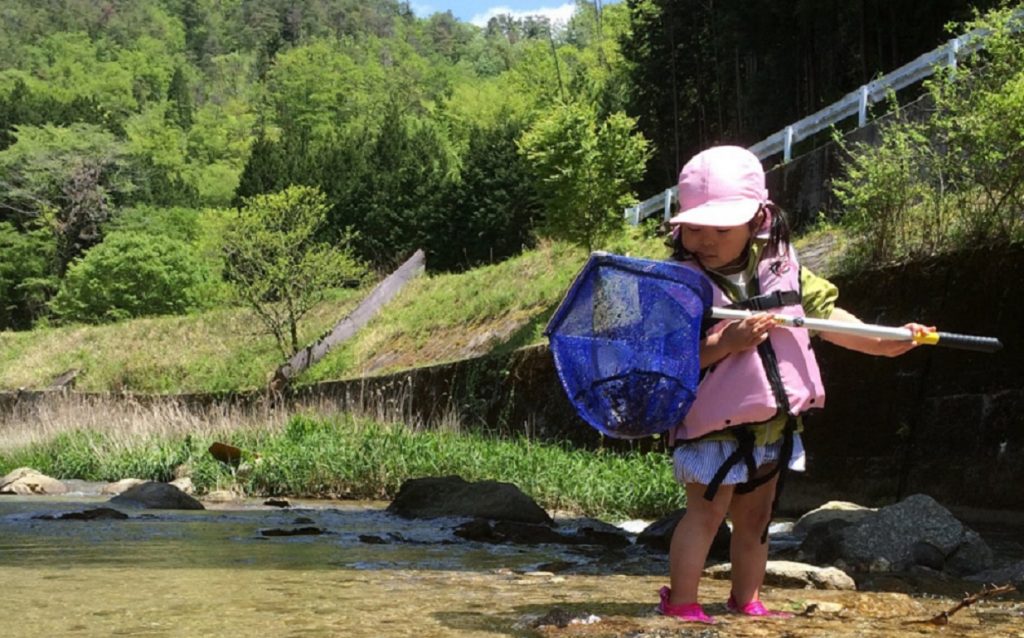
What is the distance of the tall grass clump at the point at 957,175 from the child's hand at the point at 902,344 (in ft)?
17.7

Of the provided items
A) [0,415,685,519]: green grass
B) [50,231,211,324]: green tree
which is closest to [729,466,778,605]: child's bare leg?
[0,415,685,519]: green grass

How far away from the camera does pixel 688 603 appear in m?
3.35

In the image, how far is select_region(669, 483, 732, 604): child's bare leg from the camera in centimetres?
335

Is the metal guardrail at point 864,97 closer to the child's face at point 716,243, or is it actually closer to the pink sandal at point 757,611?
the child's face at point 716,243

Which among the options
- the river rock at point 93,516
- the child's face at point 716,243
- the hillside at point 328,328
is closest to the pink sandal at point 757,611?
the child's face at point 716,243

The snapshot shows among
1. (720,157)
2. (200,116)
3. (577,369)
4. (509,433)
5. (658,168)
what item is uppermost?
(200,116)

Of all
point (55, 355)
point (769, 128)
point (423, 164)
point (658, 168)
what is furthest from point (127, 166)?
point (769, 128)

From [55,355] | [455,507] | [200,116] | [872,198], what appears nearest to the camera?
[455,507]

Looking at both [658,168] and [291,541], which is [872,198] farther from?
[658,168]

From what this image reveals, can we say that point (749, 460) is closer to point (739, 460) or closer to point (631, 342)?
point (739, 460)

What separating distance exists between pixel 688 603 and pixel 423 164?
152 feet

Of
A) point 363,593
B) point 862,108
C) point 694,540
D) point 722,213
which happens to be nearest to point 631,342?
point 722,213

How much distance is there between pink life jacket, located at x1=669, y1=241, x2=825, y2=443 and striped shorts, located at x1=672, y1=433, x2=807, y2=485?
0.14 feet

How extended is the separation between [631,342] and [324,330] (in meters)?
28.0
